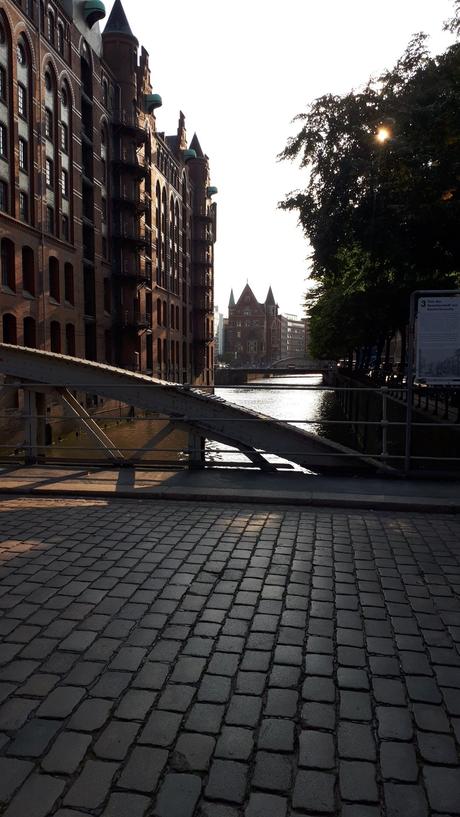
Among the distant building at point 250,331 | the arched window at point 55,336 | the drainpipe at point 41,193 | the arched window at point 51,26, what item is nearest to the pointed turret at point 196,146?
the arched window at point 51,26

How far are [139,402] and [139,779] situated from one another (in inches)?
302

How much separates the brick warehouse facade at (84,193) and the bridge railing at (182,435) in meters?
4.62

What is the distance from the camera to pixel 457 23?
11.4m

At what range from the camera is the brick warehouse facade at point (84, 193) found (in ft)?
87.6

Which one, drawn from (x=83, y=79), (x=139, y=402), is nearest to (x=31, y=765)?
(x=139, y=402)

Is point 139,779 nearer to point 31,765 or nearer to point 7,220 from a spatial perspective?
point 31,765

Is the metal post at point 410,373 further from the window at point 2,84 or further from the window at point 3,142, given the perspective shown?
the window at point 2,84

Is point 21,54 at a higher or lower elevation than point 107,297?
higher

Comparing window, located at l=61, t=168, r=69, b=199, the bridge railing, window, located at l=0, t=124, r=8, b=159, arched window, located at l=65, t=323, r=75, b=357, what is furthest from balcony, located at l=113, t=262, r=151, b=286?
window, located at l=0, t=124, r=8, b=159

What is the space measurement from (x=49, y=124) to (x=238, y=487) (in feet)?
96.3

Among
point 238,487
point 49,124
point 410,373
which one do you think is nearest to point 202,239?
point 49,124

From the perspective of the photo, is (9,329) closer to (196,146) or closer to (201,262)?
(201,262)

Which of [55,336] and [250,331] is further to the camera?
[250,331]

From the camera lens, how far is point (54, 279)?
102 ft
